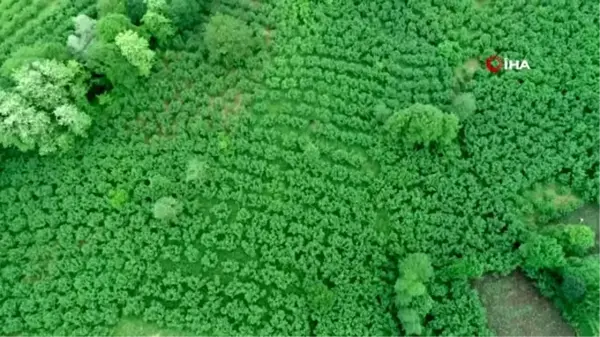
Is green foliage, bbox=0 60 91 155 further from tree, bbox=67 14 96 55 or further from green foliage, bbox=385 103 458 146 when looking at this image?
green foliage, bbox=385 103 458 146

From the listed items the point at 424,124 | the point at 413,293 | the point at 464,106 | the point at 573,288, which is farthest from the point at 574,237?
the point at 424,124

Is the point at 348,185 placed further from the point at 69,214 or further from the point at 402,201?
the point at 69,214

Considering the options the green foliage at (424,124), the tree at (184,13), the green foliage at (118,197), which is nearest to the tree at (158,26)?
the tree at (184,13)

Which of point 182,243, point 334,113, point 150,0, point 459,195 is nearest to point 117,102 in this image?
point 150,0

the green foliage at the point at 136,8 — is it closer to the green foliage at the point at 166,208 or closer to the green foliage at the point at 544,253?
the green foliage at the point at 166,208

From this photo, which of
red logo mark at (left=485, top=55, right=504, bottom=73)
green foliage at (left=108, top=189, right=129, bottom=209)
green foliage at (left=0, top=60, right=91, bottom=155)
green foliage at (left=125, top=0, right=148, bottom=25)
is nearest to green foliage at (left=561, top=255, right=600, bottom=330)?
red logo mark at (left=485, top=55, right=504, bottom=73)

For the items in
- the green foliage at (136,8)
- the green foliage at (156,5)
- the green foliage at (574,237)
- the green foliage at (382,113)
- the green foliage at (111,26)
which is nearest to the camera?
the green foliage at (574,237)

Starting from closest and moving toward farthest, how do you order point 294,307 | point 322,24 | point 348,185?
point 294,307 < point 348,185 < point 322,24
